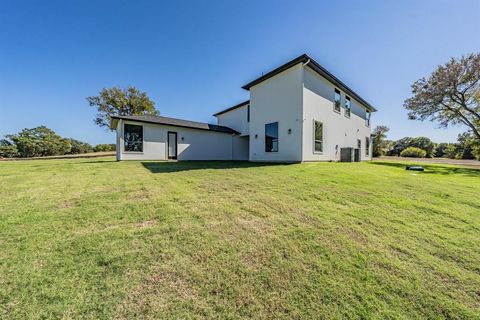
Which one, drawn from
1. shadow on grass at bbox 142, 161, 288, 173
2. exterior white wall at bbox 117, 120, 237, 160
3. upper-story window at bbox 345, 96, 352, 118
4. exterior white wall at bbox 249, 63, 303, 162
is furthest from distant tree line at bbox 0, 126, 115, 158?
upper-story window at bbox 345, 96, 352, 118

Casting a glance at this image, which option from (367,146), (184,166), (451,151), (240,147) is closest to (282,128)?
(184,166)

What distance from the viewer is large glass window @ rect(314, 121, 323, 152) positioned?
11.0 m

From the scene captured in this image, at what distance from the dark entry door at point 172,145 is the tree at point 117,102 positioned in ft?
48.1

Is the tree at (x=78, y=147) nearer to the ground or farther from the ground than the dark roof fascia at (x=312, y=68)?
nearer to the ground

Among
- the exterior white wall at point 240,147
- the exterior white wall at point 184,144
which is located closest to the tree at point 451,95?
the exterior white wall at point 240,147

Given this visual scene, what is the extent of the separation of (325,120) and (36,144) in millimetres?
31209

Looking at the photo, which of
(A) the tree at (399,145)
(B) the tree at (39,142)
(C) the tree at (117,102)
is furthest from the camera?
(A) the tree at (399,145)

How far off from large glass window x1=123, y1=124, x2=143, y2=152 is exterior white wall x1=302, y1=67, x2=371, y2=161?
1092cm

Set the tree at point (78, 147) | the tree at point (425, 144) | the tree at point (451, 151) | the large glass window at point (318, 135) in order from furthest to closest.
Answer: the tree at point (425, 144) < the tree at point (451, 151) < the tree at point (78, 147) < the large glass window at point (318, 135)

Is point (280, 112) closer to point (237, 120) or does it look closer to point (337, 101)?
point (337, 101)

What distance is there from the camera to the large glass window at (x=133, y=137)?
12711 millimetres

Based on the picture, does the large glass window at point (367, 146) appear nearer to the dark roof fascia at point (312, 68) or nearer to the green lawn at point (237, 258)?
the dark roof fascia at point (312, 68)

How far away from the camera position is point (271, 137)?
11609 millimetres

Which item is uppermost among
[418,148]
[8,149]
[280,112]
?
[280,112]
